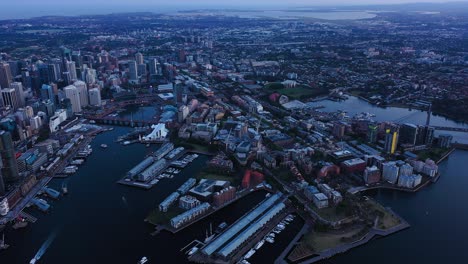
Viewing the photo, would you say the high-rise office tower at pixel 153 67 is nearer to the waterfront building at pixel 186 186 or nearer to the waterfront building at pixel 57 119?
the waterfront building at pixel 57 119

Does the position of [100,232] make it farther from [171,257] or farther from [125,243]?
[171,257]

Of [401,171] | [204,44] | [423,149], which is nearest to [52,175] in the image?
[401,171]

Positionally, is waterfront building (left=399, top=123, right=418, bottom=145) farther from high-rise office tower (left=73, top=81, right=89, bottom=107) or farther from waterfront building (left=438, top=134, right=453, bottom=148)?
high-rise office tower (left=73, top=81, right=89, bottom=107)

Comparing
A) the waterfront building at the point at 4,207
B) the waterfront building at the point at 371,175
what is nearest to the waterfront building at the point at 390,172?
the waterfront building at the point at 371,175

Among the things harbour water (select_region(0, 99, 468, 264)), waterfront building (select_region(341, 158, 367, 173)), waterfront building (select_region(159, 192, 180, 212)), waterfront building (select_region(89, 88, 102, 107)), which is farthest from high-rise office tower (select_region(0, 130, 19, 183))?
waterfront building (select_region(341, 158, 367, 173))

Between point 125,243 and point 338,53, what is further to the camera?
point 338,53

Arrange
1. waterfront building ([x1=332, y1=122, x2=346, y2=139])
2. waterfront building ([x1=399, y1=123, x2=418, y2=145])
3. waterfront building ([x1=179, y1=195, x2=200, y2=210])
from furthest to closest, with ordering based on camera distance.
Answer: waterfront building ([x1=332, y1=122, x2=346, y2=139])
waterfront building ([x1=399, y1=123, x2=418, y2=145])
waterfront building ([x1=179, y1=195, x2=200, y2=210])

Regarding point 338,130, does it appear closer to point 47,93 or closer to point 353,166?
point 353,166
